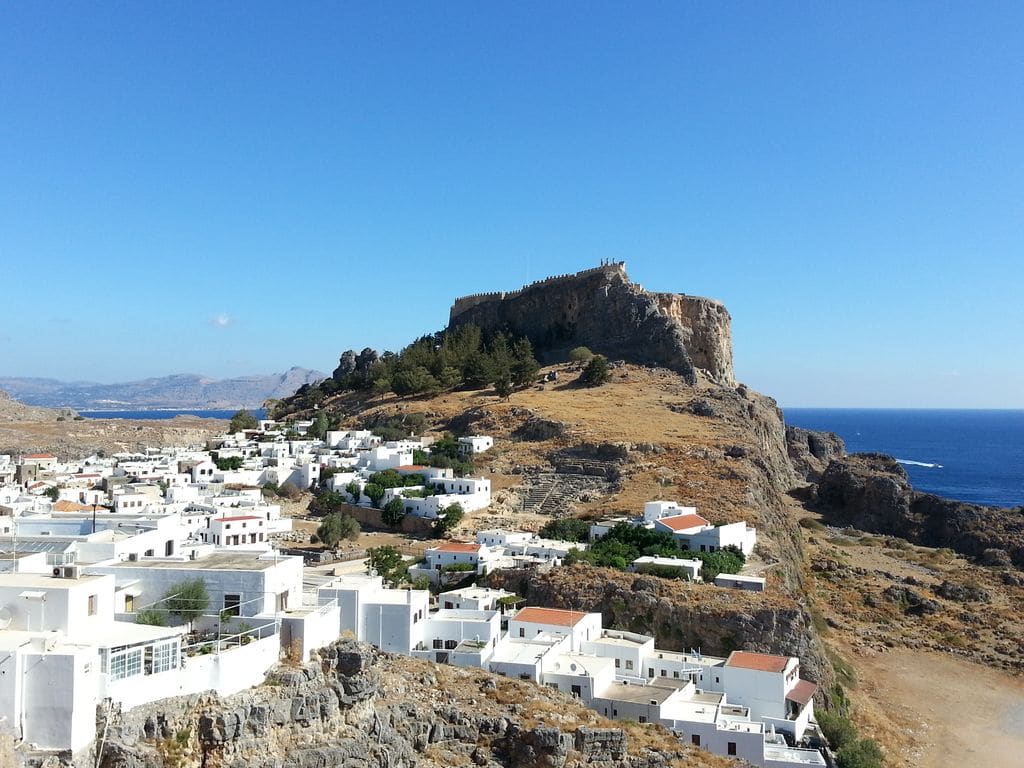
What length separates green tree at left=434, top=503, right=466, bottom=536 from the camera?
120ft

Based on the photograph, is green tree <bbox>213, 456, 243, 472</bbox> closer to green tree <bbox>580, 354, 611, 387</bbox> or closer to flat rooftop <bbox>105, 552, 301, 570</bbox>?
green tree <bbox>580, 354, 611, 387</bbox>

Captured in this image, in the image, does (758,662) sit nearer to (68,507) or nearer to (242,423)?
(68,507)

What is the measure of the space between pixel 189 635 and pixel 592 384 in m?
45.4

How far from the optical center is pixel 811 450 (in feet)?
269

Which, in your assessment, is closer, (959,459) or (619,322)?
(619,322)

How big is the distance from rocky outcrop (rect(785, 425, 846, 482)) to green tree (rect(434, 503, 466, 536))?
4437 cm

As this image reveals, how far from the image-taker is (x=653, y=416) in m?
50.7

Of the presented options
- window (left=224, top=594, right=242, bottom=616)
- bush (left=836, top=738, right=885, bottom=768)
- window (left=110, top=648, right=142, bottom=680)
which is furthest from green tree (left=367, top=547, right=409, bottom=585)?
window (left=110, top=648, right=142, bottom=680)

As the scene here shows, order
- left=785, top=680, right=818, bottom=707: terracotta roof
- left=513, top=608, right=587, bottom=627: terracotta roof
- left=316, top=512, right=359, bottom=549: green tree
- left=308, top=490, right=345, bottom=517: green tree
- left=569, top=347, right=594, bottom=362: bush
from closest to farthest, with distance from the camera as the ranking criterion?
left=785, top=680, right=818, bottom=707: terracotta roof → left=513, top=608, right=587, bottom=627: terracotta roof → left=316, top=512, right=359, bottom=549: green tree → left=308, top=490, right=345, bottom=517: green tree → left=569, top=347, right=594, bottom=362: bush

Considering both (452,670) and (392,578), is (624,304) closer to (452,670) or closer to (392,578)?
(392,578)

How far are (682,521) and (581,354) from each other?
32103 millimetres

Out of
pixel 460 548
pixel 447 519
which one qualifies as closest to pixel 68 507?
pixel 460 548

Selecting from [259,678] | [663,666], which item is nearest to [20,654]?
[259,678]

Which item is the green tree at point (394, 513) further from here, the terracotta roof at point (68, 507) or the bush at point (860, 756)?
the bush at point (860, 756)
